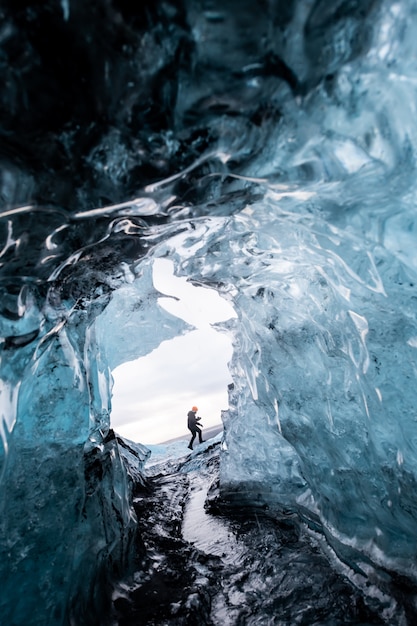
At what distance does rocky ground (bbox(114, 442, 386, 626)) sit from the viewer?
10.8 feet

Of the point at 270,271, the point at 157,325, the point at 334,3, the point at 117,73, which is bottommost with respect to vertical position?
the point at 157,325

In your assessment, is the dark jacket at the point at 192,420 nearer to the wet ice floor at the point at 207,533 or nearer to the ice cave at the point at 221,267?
the wet ice floor at the point at 207,533

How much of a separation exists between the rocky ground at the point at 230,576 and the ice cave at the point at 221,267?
32mm

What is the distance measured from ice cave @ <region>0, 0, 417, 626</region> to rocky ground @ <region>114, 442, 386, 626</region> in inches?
1.3

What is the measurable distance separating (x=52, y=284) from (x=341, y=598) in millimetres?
3990

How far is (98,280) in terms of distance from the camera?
163 inches

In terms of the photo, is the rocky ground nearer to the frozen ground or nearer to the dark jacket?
the frozen ground

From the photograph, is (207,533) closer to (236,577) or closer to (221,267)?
(236,577)

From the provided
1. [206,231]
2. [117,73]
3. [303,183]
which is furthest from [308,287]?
[117,73]

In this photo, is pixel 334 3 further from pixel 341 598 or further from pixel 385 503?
pixel 341 598

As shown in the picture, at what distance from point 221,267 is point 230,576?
12.1ft

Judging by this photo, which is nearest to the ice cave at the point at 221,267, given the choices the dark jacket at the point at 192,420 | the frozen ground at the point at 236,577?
the frozen ground at the point at 236,577

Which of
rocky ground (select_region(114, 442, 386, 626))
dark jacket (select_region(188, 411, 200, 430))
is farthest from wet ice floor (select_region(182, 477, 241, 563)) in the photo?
dark jacket (select_region(188, 411, 200, 430))

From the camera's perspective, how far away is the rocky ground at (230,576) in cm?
329
